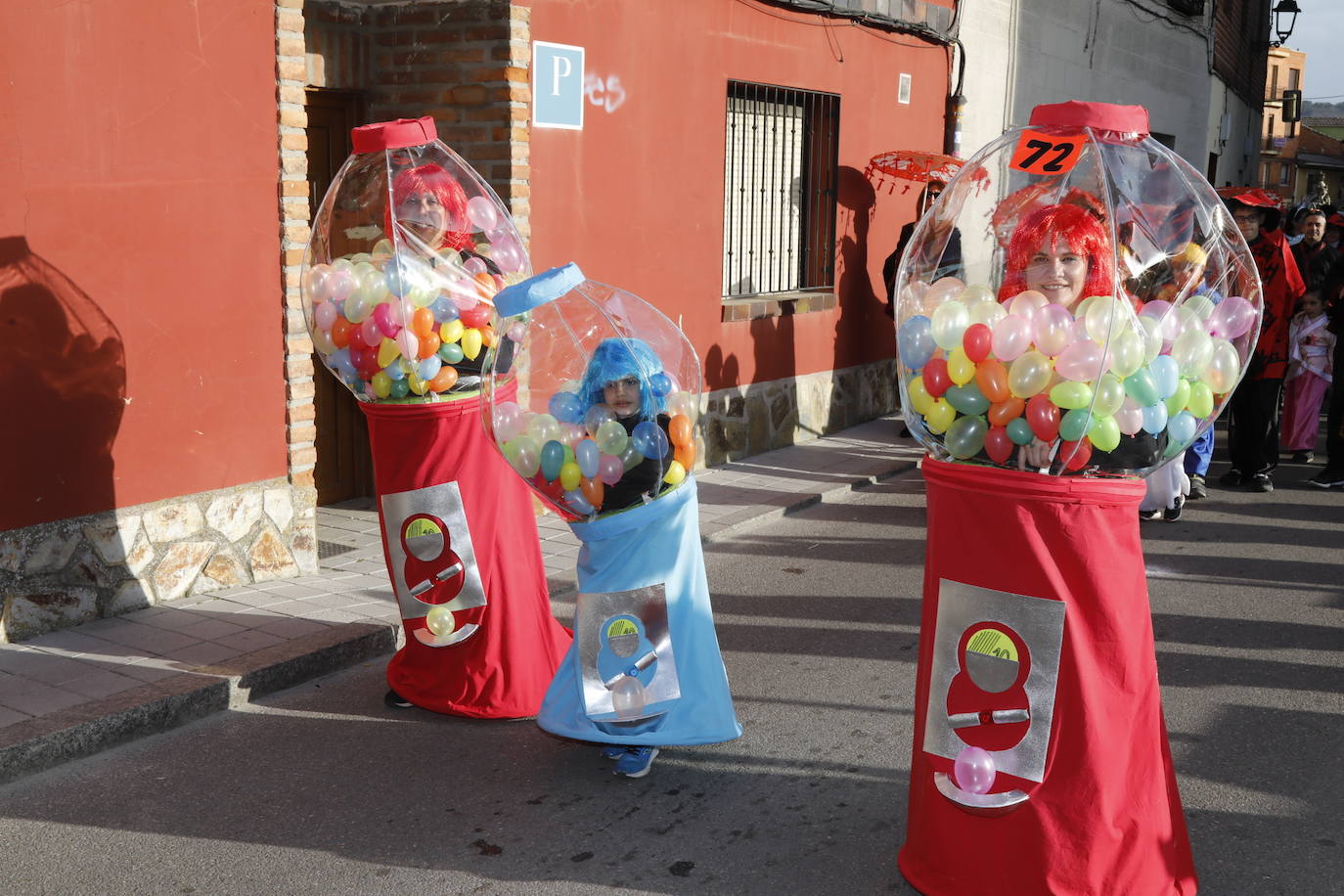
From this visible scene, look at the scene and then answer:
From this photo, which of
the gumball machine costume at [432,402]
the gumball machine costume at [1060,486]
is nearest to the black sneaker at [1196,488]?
the gumball machine costume at [432,402]

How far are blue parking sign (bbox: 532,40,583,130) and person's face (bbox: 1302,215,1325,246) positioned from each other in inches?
238

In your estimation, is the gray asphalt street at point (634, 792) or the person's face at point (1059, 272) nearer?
the person's face at point (1059, 272)

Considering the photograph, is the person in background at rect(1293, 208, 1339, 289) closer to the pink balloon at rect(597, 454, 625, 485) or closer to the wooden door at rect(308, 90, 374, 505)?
the wooden door at rect(308, 90, 374, 505)

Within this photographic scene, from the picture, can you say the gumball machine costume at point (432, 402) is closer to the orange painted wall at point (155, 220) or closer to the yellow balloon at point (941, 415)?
the orange painted wall at point (155, 220)

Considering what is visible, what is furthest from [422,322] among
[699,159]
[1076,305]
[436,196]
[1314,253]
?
[1314,253]

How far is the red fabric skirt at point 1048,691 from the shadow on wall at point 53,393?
4.02m

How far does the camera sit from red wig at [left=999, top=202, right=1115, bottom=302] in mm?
3375

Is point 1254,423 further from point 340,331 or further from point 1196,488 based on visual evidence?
point 340,331

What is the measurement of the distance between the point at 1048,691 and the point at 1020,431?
703mm

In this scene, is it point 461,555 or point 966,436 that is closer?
point 966,436

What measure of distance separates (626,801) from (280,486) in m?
3.17

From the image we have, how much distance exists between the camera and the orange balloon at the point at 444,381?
4.85 metres

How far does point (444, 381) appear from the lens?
4.86 meters

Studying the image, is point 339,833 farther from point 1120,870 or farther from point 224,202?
point 224,202
